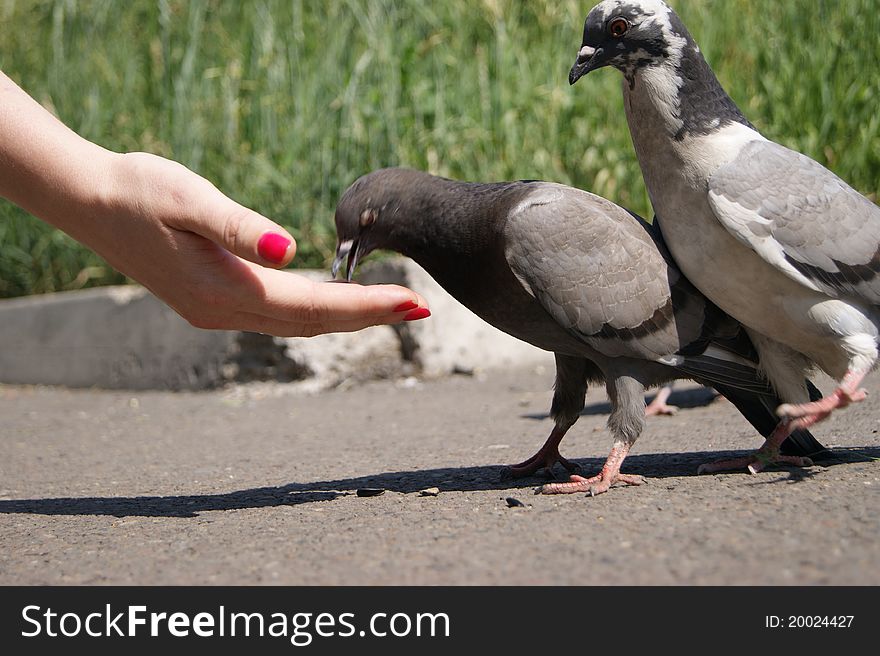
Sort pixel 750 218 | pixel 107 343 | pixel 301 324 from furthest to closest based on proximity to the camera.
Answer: pixel 107 343
pixel 301 324
pixel 750 218

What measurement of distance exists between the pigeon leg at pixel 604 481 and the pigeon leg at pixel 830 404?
50 cm

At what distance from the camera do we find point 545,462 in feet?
11.5

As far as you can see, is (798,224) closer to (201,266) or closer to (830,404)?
(830,404)

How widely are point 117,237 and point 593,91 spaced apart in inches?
184

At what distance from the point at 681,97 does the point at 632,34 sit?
271 mm

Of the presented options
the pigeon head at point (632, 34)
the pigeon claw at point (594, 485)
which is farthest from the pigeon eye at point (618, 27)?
the pigeon claw at point (594, 485)

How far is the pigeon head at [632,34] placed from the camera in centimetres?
319

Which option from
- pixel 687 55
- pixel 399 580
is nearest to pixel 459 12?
pixel 687 55

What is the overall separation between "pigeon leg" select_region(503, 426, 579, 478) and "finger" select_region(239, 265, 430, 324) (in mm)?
770

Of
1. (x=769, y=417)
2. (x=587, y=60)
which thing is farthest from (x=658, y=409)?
(x=587, y=60)

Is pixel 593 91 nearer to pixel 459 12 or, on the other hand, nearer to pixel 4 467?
pixel 459 12

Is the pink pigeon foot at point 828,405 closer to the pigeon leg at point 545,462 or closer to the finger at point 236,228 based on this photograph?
the pigeon leg at point 545,462

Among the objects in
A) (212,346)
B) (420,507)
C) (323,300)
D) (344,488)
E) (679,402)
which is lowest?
(212,346)

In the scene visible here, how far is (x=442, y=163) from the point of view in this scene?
6887 millimetres
